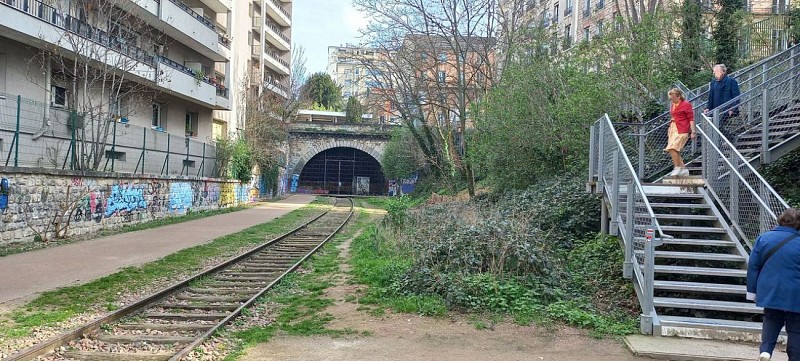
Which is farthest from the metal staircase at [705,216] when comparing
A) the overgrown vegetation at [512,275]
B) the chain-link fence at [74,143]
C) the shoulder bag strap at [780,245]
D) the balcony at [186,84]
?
the balcony at [186,84]

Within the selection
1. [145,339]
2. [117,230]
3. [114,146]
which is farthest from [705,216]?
[114,146]

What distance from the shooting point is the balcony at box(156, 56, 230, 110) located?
24266mm

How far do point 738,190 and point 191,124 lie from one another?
29.3 m

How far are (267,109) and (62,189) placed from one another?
2463 cm

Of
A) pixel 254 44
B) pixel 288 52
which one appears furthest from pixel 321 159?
pixel 254 44

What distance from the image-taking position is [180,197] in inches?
942

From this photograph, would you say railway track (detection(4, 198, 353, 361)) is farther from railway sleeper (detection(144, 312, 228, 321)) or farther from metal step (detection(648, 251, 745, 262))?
metal step (detection(648, 251, 745, 262))

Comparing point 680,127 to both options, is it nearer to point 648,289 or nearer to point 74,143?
point 648,289

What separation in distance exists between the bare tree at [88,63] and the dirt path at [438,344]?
12.9 meters

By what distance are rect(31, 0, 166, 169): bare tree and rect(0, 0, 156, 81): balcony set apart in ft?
0.09

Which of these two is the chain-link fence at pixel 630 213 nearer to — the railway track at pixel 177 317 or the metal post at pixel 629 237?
the metal post at pixel 629 237

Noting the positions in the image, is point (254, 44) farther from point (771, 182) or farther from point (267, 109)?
point (771, 182)

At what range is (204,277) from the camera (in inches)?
402

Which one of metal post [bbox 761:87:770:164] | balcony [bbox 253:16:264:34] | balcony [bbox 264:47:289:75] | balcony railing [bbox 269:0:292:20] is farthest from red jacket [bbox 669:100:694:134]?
balcony railing [bbox 269:0:292:20]
